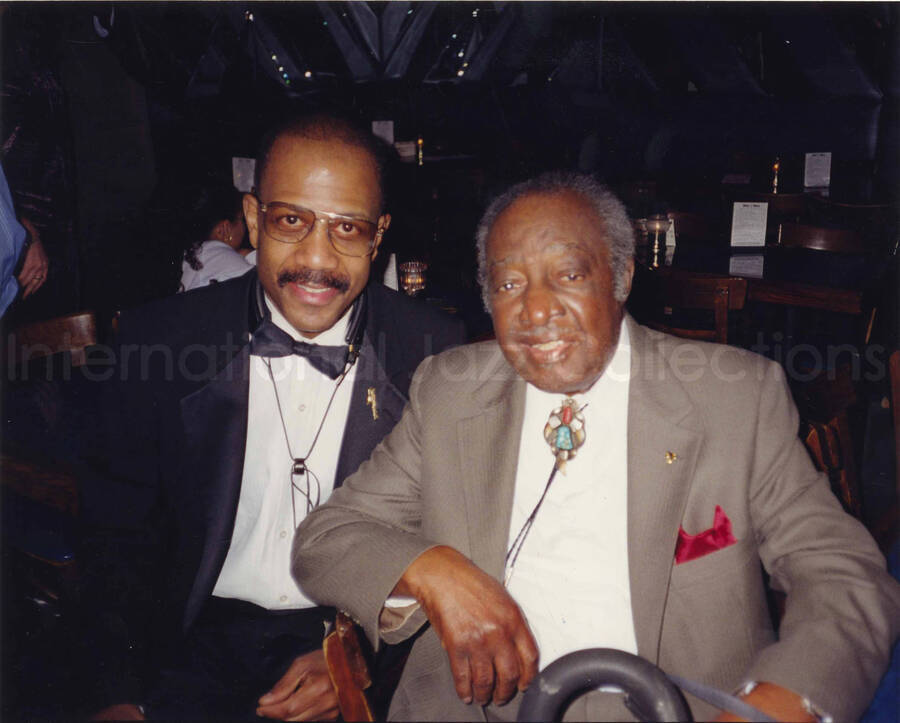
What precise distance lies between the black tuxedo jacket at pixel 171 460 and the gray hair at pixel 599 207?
777 millimetres

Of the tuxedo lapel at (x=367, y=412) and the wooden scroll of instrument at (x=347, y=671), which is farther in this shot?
the tuxedo lapel at (x=367, y=412)

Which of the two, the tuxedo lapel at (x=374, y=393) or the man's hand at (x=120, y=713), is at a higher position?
the tuxedo lapel at (x=374, y=393)

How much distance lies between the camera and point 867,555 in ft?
4.69

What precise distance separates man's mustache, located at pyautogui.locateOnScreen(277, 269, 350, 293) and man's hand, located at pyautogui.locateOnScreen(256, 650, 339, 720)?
1095mm

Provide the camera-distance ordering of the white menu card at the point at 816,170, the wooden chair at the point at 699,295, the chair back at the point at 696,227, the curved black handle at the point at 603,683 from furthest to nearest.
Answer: the white menu card at the point at 816,170 < the chair back at the point at 696,227 < the wooden chair at the point at 699,295 < the curved black handle at the point at 603,683

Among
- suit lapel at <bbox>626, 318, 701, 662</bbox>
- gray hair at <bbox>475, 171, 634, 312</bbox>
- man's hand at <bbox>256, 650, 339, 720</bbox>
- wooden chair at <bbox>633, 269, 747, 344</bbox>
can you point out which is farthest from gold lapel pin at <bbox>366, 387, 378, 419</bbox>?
wooden chair at <bbox>633, 269, 747, 344</bbox>

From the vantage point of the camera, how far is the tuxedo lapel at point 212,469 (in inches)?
82.3

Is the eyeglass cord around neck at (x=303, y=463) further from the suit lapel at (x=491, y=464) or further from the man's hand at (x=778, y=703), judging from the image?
the man's hand at (x=778, y=703)

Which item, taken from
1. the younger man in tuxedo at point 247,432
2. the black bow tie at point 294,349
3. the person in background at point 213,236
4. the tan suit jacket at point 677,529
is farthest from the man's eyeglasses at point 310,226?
the person in background at point 213,236

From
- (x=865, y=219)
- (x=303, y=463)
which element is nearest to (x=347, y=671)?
(x=303, y=463)

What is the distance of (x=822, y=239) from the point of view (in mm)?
5672

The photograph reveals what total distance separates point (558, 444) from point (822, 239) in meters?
5.03

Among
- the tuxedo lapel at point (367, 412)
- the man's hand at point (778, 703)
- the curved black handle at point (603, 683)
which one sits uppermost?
the tuxedo lapel at point (367, 412)

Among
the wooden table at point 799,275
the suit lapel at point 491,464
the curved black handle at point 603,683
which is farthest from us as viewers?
the wooden table at point 799,275
